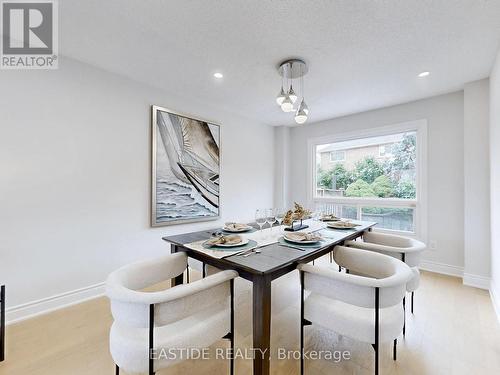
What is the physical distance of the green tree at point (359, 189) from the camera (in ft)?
12.7

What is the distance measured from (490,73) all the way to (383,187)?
5.93 feet

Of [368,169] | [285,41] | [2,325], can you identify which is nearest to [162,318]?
[2,325]

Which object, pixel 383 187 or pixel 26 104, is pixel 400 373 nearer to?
pixel 383 187

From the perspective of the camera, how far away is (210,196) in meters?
3.47

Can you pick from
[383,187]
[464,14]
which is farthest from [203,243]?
[383,187]

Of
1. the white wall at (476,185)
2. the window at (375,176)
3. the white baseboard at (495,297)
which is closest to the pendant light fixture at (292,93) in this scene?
the window at (375,176)

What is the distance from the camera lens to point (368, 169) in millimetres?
3883

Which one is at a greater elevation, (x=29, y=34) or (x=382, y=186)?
(x=29, y=34)

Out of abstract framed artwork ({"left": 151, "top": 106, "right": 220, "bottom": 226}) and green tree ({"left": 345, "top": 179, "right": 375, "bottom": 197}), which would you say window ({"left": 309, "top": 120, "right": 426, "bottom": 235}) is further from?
abstract framed artwork ({"left": 151, "top": 106, "right": 220, "bottom": 226})

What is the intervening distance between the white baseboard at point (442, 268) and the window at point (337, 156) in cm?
206

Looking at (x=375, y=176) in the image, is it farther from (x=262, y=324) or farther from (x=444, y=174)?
(x=262, y=324)

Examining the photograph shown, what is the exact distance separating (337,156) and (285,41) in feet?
9.12

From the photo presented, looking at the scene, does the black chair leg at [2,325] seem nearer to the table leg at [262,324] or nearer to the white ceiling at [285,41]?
the table leg at [262,324]

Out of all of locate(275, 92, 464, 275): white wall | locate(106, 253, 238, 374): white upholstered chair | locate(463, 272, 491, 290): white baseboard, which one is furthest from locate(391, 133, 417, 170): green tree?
locate(106, 253, 238, 374): white upholstered chair
